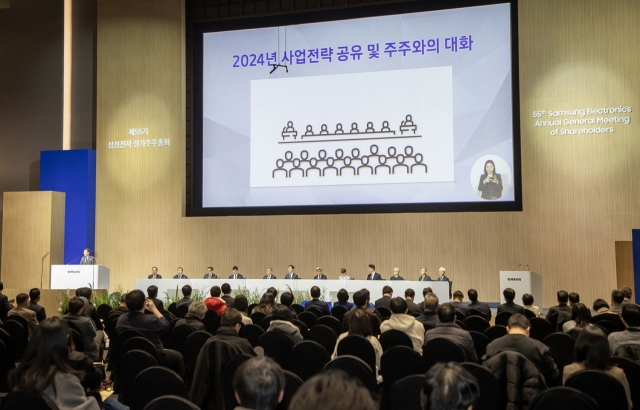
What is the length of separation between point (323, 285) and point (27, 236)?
7951mm

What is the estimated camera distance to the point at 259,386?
218 centimetres

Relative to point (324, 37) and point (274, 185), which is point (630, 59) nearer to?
point (324, 37)

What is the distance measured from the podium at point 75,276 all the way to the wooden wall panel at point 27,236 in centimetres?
217

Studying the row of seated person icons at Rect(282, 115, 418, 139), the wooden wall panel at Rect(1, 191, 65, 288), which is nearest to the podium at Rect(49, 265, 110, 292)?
the wooden wall panel at Rect(1, 191, 65, 288)

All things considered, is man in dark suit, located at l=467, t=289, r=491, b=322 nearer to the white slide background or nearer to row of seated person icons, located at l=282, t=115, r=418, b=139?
the white slide background

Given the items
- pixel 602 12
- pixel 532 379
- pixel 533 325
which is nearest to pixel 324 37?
pixel 602 12

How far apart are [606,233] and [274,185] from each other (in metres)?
7.41

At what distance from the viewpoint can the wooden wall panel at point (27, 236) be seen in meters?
15.9

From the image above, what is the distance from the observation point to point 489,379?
3480 millimetres

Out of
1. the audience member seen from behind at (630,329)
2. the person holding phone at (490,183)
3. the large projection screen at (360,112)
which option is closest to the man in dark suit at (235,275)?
the large projection screen at (360,112)

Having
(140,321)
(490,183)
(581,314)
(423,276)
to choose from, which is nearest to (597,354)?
(581,314)

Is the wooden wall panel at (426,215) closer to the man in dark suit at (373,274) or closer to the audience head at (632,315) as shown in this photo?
the man in dark suit at (373,274)

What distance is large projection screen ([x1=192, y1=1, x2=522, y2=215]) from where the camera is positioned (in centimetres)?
1414

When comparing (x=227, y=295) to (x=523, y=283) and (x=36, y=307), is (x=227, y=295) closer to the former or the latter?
(x=36, y=307)
